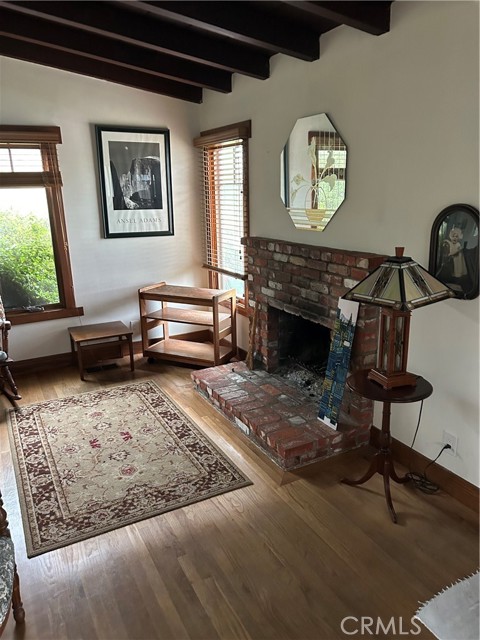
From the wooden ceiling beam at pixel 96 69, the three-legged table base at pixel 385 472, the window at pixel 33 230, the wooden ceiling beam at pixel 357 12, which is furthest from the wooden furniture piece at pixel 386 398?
the wooden ceiling beam at pixel 96 69

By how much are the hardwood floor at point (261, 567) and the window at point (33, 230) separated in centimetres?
202

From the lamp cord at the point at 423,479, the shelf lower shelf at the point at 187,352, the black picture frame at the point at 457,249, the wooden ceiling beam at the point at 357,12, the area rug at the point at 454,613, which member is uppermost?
the wooden ceiling beam at the point at 357,12

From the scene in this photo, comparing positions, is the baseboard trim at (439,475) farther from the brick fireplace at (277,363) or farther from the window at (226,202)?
the window at (226,202)

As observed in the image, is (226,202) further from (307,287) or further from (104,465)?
(104,465)

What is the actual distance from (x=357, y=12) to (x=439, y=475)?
2.38 meters

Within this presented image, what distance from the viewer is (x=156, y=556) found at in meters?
2.14

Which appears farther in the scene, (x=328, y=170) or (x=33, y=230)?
(x=33, y=230)

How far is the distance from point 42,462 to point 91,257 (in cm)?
214

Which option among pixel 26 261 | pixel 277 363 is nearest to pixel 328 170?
pixel 277 363

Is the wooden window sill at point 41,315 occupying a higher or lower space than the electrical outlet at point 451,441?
higher

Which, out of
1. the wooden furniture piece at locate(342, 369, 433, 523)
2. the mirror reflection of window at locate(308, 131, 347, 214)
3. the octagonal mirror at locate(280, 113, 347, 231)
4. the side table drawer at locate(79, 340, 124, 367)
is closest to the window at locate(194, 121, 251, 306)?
the octagonal mirror at locate(280, 113, 347, 231)

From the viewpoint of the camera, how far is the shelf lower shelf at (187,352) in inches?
172

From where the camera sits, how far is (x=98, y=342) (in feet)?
14.0

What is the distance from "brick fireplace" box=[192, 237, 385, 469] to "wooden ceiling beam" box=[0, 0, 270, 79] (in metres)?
1.26
